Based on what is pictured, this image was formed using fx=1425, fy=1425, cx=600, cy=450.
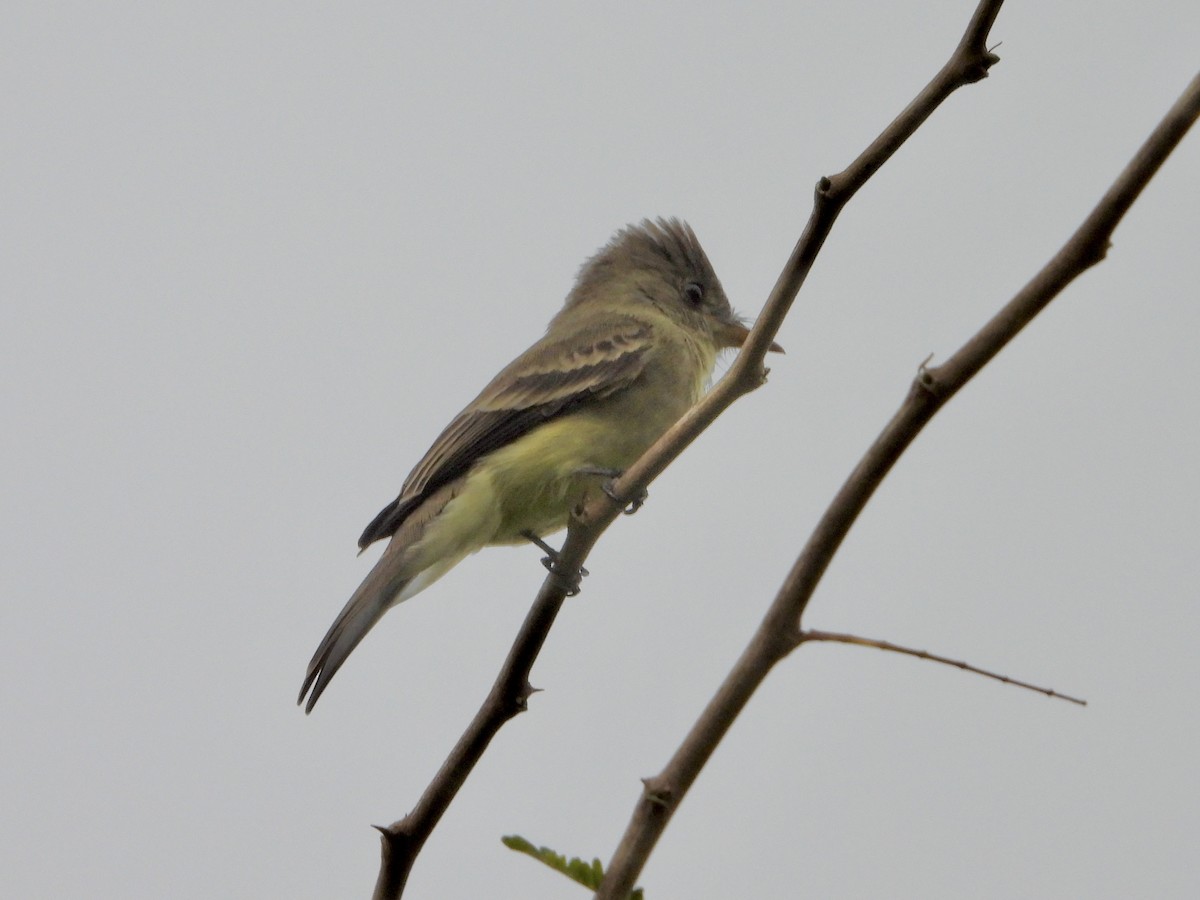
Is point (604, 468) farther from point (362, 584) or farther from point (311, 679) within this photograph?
point (311, 679)

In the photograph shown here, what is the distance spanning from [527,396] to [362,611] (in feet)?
5.42

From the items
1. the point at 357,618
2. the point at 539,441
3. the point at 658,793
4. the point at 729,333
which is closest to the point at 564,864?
the point at 658,793

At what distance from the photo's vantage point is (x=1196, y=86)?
5.33 ft

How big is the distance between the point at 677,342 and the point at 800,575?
552cm

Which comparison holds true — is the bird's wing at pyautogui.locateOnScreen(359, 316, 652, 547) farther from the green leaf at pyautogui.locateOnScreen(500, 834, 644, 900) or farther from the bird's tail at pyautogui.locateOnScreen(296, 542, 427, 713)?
the green leaf at pyautogui.locateOnScreen(500, 834, 644, 900)

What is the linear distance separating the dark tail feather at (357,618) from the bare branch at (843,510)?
9.94ft

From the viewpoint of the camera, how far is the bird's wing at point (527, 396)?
21.2 ft

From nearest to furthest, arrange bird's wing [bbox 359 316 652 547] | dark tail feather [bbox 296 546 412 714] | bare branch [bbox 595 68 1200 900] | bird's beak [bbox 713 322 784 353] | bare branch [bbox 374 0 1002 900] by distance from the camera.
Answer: bare branch [bbox 595 68 1200 900], bare branch [bbox 374 0 1002 900], dark tail feather [bbox 296 546 412 714], bird's wing [bbox 359 316 652 547], bird's beak [bbox 713 322 784 353]

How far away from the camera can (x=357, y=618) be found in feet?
17.5

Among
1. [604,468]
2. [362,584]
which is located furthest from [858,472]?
[604,468]

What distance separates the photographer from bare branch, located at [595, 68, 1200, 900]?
1.65 meters

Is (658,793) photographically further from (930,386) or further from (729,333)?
(729,333)

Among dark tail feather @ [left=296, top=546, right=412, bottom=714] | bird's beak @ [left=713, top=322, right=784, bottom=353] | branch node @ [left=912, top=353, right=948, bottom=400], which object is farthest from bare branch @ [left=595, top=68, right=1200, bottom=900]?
bird's beak @ [left=713, top=322, right=784, bottom=353]

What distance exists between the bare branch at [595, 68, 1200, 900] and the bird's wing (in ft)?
15.7
